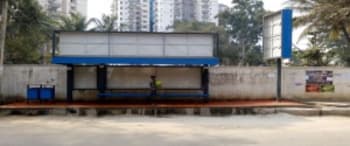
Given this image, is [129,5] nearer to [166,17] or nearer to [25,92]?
[166,17]

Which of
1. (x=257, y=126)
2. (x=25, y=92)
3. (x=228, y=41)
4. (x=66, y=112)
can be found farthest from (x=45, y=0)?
(x=257, y=126)

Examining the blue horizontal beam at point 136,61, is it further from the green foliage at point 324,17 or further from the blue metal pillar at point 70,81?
the green foliage at point 324,17

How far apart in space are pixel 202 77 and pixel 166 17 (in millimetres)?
53868

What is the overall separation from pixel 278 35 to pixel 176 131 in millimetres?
9700

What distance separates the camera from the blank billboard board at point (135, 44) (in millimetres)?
19891

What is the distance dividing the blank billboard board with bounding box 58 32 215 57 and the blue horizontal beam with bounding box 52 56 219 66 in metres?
0.43

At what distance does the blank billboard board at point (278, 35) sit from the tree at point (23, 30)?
12.6 metres

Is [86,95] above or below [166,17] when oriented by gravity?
below

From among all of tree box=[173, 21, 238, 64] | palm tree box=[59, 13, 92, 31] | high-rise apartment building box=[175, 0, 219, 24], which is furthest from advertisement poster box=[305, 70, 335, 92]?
high-rise apartment building box=[175, 0, 219, 24]

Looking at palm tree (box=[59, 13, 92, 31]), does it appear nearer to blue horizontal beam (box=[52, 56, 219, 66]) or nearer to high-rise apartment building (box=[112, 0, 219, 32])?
high-rise apartment building (box=[112, 0, 219, 32])

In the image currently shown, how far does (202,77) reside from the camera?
21.6 m

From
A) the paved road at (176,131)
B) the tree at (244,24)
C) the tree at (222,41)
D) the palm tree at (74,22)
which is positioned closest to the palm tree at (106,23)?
the palm tree at (74,22)

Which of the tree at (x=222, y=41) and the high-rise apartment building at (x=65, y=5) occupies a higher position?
the high-rise apartment building at (x=65, y=5)

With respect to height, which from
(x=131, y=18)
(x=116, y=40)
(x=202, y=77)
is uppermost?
(x=131, y=18)
